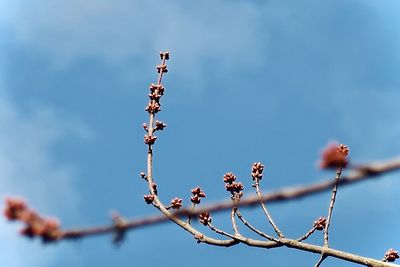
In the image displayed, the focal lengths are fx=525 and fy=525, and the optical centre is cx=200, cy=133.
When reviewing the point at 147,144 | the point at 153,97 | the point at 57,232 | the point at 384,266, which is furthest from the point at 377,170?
the point at 153,97

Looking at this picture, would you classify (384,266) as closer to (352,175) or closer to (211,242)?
(211,242)

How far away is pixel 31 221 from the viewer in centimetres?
284

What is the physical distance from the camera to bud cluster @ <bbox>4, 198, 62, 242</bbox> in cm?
272

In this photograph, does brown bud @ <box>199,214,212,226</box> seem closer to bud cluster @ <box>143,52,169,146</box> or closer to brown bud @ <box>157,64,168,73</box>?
bud cluster @ <box>143,52,169,146</box>

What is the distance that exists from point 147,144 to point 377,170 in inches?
298

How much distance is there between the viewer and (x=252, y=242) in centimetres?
786

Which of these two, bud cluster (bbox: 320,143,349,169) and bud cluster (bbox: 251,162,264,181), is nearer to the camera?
bud cluster (bbox: 320,143,349,169)

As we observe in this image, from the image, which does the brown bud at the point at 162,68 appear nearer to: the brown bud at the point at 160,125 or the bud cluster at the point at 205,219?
the brown bud at the point at 160,125

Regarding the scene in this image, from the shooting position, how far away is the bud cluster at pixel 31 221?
272cm

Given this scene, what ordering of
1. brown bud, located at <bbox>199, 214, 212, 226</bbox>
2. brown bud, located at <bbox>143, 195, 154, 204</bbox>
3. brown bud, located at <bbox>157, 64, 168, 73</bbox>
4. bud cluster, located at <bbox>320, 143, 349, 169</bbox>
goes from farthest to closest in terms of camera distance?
brown bud, located at <bbox>157, 64, 168, 73</bbox> < brown bud, located at <bbox>199, 214, 212, 226</bbox> < brown bud, located at <bbox>143, 195, 154, 204</bbox> < bud cluster, located at <bbox>320, 143, 349, 169</bbox>

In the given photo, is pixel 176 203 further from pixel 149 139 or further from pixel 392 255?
pixel 392 255

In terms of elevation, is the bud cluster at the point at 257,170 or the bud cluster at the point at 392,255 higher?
the bud cluster at the point at 257,170

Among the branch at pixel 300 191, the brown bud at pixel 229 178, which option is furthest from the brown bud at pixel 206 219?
the branch at pixel 300 191

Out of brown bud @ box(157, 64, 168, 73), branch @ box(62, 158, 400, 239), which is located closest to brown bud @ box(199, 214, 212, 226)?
brown bud @ box(157, 64, 168, 73)
